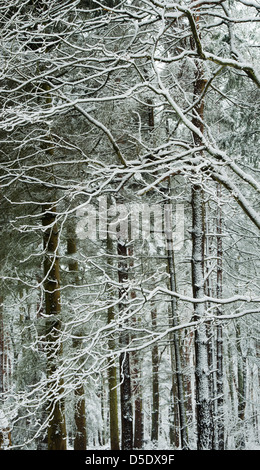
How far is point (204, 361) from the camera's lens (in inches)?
259

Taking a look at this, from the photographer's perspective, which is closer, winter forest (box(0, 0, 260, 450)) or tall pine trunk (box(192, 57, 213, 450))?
winter forest (box(0, 0, 260, 450))

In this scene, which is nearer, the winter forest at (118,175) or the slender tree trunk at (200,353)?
the winter forest at (118,175)

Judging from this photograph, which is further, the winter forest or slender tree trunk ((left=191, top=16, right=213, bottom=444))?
slender tree trunk ((left=191, top=16, right=213, bottom=444))

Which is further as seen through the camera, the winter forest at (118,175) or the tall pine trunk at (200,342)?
the tall pine trunk at (200,342)

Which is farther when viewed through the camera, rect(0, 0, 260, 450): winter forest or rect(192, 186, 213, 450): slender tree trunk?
rect(192, 186, 213, 450): slender tree trunk

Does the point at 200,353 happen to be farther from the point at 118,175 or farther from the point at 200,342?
the point at 118,175

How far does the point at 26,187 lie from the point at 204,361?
4687 millimetres

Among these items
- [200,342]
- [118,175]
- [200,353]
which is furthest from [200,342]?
[118,175]

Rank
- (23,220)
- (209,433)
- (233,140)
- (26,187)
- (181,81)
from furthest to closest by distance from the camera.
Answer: (233,140), (23,220), (26,187), (181,81), (209,433)

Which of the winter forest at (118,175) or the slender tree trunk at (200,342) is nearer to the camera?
the winter forest at (118,175)
